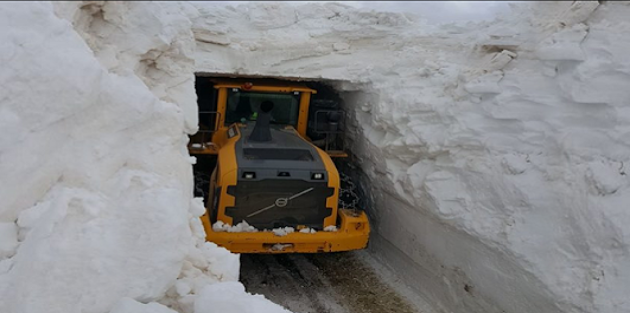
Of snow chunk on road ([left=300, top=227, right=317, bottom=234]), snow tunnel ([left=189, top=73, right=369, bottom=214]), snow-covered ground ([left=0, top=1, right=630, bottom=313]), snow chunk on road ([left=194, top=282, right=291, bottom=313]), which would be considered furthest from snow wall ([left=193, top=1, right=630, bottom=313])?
snow chunk on road ([left=194, top=282, right=291, bottom=313])

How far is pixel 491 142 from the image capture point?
6.19 meters

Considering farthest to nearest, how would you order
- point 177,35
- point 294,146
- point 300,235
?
point 294,146, point 300,235, point 177,35

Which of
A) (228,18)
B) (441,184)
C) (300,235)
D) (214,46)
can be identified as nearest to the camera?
(441,184)

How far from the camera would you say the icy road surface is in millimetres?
6801

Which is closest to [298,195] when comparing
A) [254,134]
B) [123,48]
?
[254,134]

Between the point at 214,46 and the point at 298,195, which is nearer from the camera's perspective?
the point at 298,195

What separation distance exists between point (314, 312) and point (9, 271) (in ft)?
13.1

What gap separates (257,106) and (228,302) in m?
5.67

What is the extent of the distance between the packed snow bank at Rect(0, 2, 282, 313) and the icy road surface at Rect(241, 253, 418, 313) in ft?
8.65

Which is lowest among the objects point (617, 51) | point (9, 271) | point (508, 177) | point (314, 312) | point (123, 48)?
point (314, 312)

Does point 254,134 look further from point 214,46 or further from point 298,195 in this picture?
point 214,46

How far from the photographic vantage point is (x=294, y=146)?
7.75 metres

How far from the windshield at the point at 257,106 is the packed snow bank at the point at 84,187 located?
164 inches

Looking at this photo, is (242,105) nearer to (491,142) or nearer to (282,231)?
(282,231)
